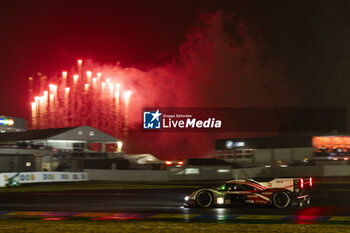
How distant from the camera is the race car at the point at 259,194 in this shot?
19.0 metres

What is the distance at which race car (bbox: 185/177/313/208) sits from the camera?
62.2 ft

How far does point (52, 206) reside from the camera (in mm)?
21500

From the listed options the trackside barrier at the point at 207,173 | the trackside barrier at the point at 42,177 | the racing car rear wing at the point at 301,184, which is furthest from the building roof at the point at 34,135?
the racing car rear wing at the point at 301,184

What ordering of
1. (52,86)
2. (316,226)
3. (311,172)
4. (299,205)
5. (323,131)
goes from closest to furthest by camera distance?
1. (316,226)
2. (299,205)
3. (311,172)
4. (52,86)
5. (323,131)

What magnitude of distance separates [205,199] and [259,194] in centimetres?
204

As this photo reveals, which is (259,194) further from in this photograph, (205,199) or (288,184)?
(205,199)

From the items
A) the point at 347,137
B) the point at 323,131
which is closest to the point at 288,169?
the point at 347,137

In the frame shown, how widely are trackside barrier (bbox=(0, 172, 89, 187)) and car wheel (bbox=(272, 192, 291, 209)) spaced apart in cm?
2605

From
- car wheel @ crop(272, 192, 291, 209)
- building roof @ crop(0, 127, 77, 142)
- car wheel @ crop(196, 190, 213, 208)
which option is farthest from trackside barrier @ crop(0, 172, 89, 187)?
car wheel @ crop(272, 192, 291, 209)

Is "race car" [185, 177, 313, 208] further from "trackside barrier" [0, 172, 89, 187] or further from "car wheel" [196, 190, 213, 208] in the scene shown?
"trackside barrier" [0, 172, 89, 187]

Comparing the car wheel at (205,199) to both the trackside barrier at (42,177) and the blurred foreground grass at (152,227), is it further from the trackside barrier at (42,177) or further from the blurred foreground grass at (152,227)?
the trackside barrier at (42,177)

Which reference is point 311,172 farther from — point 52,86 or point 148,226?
point 148,226

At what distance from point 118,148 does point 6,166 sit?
772 inches

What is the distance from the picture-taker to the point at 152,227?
1408 centimetres
